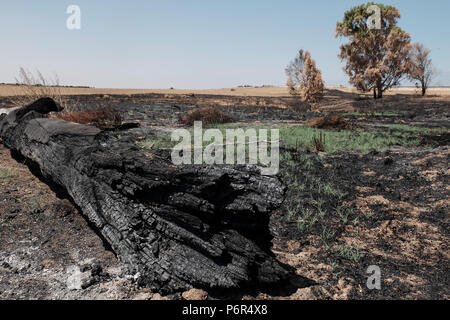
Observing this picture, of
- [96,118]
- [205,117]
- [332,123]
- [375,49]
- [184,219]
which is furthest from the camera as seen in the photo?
[375,49]

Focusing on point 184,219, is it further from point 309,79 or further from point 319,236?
point 309,79

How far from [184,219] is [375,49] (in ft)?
110

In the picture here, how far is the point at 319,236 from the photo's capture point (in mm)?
3963

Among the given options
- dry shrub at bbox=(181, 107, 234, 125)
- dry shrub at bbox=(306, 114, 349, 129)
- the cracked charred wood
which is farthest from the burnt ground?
dry shrub at bbox=(181, 107, 234, 125)

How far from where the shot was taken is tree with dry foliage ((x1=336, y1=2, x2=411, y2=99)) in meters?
29.9

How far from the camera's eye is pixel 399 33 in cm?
2956

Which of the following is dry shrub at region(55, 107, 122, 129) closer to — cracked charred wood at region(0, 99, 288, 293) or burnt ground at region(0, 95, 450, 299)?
burnt ground at region(0, 95, 450, 299)

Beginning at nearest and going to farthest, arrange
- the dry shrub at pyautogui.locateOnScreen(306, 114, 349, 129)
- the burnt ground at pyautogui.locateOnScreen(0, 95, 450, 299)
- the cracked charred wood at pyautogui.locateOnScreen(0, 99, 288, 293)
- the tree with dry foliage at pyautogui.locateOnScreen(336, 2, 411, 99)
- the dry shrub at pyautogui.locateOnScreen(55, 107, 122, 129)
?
the cracked charred wood at pyautogui.locateOnScreen(0, 99, 288, 293) < the burnt ground at pyautogui.locateOnScreen(0, 95, 450, 299) < the dry shrub at pyautogui.locateOnScreen(55, 107, 122, 129) < the dry shrub at pyautogui.locateOnScreen(306, 114, 349, 129) < the tree with dry foliage at pyautogui.locateOnScreen(336, 2, 411, 99)

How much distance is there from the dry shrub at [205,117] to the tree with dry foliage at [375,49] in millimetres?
22579

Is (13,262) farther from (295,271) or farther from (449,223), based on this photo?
(449,223)

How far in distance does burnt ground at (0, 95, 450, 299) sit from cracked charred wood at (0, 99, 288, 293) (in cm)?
22

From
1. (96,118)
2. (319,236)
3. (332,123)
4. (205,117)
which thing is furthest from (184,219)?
(205,117)

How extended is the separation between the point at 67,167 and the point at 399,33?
3320 cm
